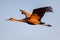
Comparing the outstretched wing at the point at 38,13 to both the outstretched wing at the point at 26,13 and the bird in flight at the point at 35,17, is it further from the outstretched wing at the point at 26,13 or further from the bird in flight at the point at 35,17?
the outstretched wing at the point at 26,13

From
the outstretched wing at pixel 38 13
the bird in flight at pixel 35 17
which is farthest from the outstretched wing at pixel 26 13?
the outstretched wing at pixel 38 13

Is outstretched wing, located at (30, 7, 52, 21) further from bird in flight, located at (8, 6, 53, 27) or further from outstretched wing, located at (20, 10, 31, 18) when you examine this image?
outstretched wing, located at (20, 10, 31, 18)

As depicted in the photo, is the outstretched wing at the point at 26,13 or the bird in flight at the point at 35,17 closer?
the bird in flight at the point at 35,17

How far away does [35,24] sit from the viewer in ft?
67.2

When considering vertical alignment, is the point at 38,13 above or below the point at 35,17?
above

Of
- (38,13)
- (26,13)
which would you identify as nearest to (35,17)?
(38,13)

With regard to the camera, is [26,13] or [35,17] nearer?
[35,17]

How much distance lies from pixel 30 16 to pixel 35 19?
143mm

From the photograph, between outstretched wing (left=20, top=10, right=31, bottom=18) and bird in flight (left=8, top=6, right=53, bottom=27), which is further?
outstretched wing (left=20, top=10, right=31, bottom=18)

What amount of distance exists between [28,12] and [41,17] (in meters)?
0.41

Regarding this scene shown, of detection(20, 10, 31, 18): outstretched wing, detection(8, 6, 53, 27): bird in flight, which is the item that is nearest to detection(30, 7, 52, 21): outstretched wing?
detection(8, 6, 53, 27): bird in flight

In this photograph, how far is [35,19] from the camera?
20.6 m

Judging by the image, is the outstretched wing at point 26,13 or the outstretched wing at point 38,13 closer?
the outstretched wing at point 38,13

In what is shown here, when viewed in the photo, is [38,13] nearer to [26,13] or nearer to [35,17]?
[35,17]
